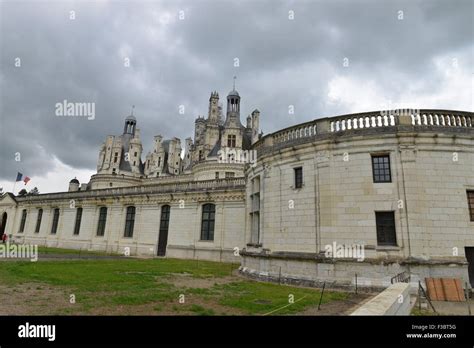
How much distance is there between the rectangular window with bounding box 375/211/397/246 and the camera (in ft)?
41.8

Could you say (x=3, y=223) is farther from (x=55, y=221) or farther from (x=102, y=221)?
(x=102, y=221)

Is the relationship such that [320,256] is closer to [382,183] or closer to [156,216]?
[382,183]

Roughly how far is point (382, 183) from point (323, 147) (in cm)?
314

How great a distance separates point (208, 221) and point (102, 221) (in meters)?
16.5

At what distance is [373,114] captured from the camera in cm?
1396

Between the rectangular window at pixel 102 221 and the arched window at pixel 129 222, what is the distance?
4206mm

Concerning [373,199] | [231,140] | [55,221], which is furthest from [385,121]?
[55,221]

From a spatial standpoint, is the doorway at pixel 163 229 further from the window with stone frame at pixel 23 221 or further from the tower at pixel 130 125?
the tower at pixel 130 125

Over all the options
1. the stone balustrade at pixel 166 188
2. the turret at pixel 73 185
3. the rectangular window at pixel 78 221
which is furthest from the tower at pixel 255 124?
the turret at pixel 73 185

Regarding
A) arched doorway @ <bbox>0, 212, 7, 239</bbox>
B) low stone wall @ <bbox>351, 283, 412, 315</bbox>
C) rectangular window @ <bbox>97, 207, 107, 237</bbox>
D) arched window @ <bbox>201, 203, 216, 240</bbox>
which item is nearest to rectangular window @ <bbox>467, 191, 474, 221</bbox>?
low stone wall @ <bbox>351, 283, 412, 315</bbox>

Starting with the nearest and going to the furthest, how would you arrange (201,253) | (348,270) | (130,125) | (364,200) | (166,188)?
1. (348,270)
2. (364,200)
3. (201,253)
4. (166,188)
5. (130,125)

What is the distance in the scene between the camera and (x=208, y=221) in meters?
29.1
